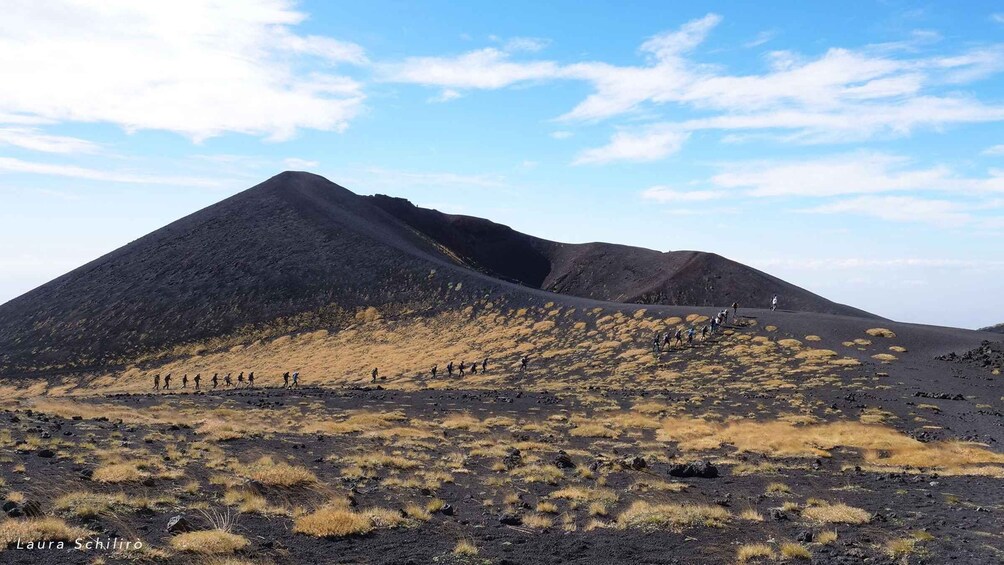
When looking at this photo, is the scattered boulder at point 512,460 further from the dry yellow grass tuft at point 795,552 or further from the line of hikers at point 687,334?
the line of hikers at point 687,334

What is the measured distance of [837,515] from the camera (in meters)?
12.9

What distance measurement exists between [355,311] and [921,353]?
206 feet

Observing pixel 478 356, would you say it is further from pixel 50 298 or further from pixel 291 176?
pixel 291 176

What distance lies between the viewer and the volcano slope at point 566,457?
1122 cm

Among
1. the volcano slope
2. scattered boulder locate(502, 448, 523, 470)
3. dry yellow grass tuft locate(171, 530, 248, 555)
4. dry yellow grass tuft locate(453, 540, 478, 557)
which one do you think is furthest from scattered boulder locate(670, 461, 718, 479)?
dry yellow grass tuft locate(171, 530, 248, 555)

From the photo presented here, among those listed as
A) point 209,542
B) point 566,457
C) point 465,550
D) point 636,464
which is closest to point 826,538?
point 465,550

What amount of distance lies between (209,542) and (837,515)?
1278 cm

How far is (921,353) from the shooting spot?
4588cm

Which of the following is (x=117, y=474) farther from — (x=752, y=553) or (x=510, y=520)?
(x=752, y=553)

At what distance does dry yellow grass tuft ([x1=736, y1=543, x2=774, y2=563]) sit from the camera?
1041cm

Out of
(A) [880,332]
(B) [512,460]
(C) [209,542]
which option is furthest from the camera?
(A) [880,332]

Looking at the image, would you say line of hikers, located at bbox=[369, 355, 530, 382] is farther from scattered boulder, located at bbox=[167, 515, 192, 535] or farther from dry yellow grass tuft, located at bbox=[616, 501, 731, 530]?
scattered boulder, located at bbox=[167, 515, 192, 535]

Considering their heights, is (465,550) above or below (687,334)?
below

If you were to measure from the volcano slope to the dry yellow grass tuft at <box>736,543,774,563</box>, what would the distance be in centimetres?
5
